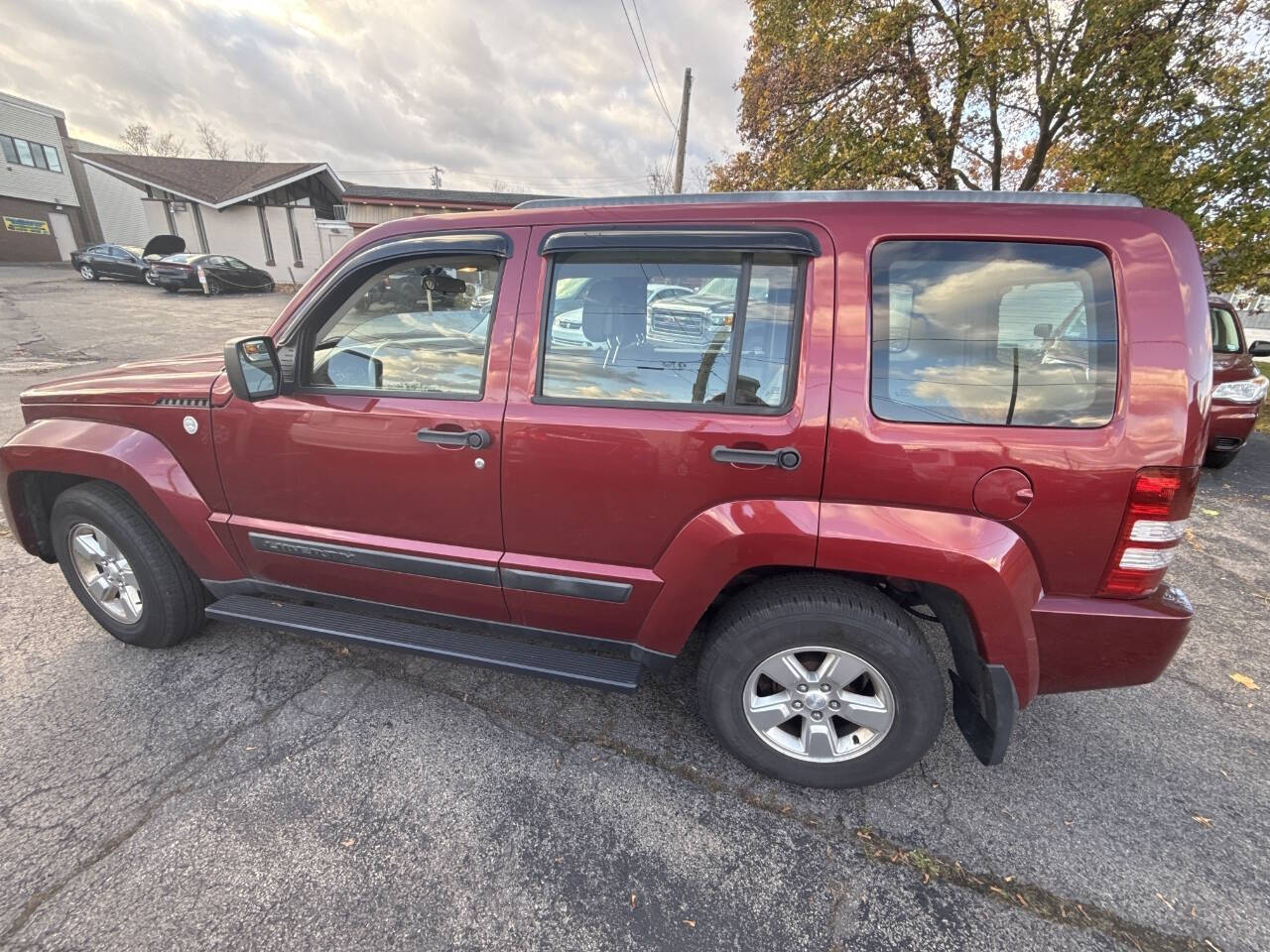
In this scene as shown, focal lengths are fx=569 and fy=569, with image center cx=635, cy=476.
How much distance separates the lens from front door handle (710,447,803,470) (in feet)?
5.81

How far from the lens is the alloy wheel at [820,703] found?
1944 millimetres

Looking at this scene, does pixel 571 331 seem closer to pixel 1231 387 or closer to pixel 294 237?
pixel 1231 387

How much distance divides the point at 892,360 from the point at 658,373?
0.74 meters

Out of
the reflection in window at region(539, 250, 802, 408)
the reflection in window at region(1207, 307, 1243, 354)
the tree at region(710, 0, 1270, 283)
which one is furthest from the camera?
the tree at region(710, 0, 1270, 283)

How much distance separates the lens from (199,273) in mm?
20578

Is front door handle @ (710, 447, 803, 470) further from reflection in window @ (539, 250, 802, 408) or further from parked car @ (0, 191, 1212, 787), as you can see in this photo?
reflection in window @ (539, 250, 802, 408)

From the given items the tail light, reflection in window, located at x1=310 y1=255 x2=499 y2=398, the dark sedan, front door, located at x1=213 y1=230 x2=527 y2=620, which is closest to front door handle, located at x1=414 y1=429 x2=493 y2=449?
front door, located at x1=213 y1=230 x2=527 y2=620

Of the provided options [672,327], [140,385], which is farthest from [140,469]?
[672,327]

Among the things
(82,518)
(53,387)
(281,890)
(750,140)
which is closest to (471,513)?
(281,890)

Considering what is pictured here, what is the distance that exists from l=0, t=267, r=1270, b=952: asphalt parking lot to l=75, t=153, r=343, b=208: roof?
29844 mm

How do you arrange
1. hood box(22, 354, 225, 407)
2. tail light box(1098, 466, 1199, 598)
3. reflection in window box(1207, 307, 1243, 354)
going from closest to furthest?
tail light box(1098, 466, 1199, 598) < hood box(22, 354, 225, 407) < reflection in window box(1207, 307, 1243, 354)

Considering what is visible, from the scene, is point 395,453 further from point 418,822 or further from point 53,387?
point 53,387

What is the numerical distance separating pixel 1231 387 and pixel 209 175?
3751 cm

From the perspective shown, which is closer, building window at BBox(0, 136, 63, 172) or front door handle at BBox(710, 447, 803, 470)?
front door handle at BBox(710, 447, 803, 470)
